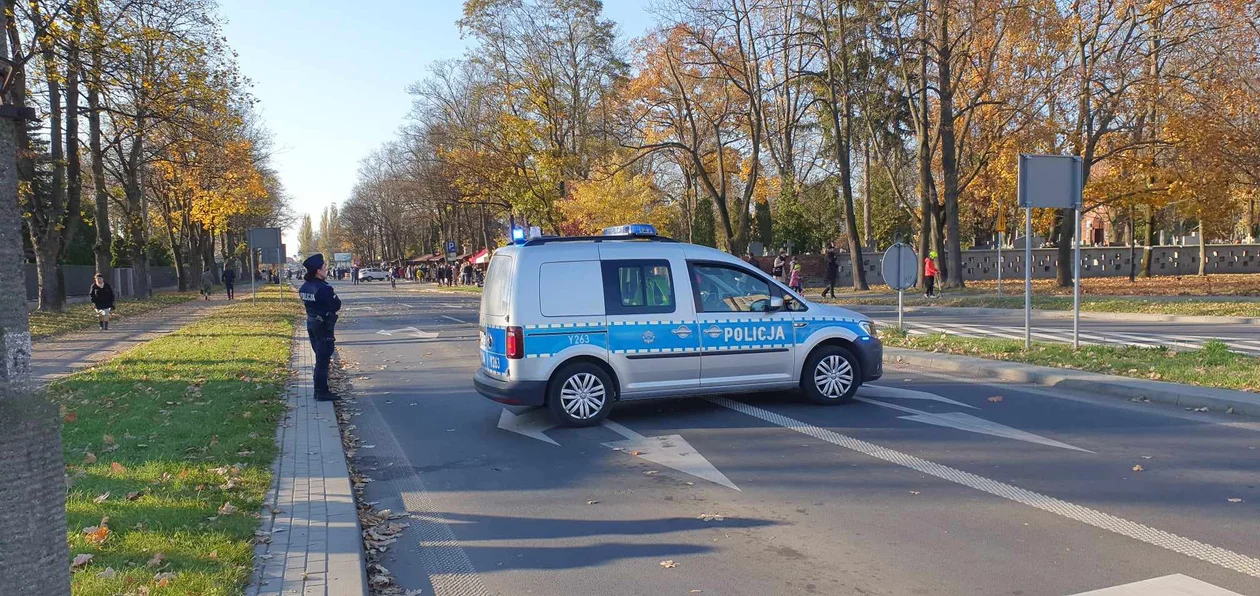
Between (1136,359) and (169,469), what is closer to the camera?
(169,469)

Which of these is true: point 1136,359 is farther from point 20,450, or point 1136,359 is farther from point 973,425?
point 20,450

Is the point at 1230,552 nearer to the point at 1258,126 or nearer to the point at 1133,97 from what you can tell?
the point at 1258,126

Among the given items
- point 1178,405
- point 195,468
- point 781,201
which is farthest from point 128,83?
point 781,201

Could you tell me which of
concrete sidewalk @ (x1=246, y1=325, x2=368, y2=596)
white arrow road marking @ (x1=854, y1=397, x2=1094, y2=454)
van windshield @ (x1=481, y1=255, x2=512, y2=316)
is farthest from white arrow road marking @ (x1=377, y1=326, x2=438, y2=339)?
white arrow road marking @ (x1=854, y1=397, x2=1094, y2=454)

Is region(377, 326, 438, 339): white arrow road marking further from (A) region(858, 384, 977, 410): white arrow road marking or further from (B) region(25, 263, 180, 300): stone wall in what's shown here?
(B) region(25, 263, 180, 300): stone wall

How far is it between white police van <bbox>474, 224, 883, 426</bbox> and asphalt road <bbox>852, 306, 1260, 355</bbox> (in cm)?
723

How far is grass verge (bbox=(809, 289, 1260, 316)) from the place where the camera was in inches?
848

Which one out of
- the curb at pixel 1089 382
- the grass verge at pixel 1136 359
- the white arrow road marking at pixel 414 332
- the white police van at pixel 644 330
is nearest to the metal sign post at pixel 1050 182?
the grass verge at pixel 1136 359

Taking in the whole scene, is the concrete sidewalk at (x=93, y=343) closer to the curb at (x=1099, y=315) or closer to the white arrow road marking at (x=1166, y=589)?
the white arrow road marking at (x=1166, y=589)

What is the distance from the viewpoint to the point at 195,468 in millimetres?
7078

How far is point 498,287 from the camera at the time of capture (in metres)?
9.37

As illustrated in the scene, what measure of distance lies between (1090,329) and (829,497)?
15.5 metres

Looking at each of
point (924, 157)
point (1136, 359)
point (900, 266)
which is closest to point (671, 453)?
point (1136, 359)

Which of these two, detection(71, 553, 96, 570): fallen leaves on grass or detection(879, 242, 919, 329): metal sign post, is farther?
detection(879, 242, 919, 329): metal sign post
